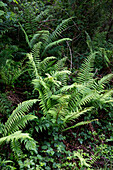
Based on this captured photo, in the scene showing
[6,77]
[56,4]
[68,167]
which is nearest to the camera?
[68,167]

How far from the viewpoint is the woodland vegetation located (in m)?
2.31

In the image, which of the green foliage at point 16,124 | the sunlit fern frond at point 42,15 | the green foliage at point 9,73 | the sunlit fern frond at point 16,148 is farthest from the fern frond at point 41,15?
the sunlit fern frond at point 16,148

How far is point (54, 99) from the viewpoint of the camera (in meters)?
2.72

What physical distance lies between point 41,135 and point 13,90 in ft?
3.75

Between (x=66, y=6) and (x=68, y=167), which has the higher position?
(x=66, y=6)

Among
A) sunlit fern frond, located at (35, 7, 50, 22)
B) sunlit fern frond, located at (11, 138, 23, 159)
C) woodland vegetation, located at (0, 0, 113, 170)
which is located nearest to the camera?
sunlit fern frond, located at (11, 138, 23, 159)

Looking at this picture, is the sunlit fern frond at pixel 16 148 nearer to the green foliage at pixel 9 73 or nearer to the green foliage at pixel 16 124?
the green foliage at pixel 16 124

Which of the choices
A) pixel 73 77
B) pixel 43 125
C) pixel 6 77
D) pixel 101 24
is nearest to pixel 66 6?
pixel 101 24

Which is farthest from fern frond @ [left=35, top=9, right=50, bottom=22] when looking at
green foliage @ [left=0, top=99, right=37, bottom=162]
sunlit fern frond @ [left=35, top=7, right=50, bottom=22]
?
green foliage @ [left=0, top=99, right=37, bottom=162]

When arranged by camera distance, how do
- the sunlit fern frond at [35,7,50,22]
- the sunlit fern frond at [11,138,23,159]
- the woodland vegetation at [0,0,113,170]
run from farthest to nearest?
the sunlit fern frond at [35,7,50,22], the woodland vegetation at [0,0,113,170], the sunlit fern frond at [11,138,23,159]

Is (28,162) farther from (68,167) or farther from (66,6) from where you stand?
(66,6)

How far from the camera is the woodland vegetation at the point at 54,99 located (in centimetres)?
231

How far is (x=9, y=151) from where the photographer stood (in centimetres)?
231

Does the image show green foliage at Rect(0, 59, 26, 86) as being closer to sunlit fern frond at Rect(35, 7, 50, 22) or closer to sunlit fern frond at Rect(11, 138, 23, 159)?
sunlit fern frond at Rect(11, 138, 23, 159)
